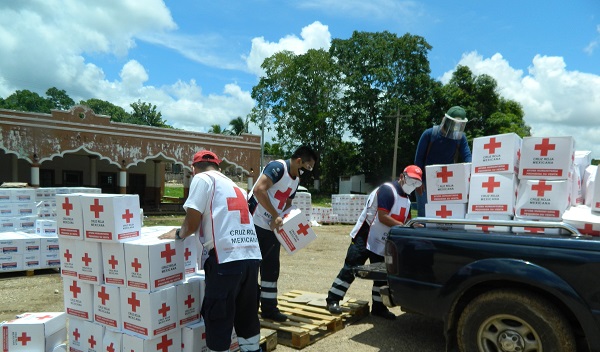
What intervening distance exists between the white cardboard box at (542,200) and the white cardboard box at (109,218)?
3.33 metres

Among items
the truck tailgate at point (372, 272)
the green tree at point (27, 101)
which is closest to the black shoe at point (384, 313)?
the truck tailgate at point (372, 272)

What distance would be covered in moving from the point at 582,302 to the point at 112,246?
11.9 feet

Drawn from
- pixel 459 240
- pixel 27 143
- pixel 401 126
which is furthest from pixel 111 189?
pixel 459 240

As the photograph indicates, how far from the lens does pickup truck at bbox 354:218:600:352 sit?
3.07 meters

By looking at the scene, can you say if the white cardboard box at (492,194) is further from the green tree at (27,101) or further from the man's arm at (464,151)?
the green tree at (27,101)

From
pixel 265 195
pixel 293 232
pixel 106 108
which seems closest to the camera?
pixel 265 195

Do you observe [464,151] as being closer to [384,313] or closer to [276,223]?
[384,313]

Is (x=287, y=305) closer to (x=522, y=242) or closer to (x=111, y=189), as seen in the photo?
(x=522, y=242)

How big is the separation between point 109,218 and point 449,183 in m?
3.09

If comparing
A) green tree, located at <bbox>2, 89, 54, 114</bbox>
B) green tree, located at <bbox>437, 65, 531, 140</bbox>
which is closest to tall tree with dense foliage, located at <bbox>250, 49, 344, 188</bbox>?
green tree, located at <bbox>437, 65, 531, 140</bbox>

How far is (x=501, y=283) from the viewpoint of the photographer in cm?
345

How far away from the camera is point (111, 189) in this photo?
89.0 ft

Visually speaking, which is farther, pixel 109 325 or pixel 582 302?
pixel 109 325

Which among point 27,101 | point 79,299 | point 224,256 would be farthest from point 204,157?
point 27,101
